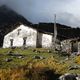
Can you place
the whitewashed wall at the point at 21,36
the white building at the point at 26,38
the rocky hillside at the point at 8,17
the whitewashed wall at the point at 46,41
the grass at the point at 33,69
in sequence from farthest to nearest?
the rocky hillside at the point at 8,17
the whitewashed wall at the point at 21,36
the white building at the point at 26,38
the whitewashed wall at the point at 46,41
the grass at the point at 33,69

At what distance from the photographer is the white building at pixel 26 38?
68312mm

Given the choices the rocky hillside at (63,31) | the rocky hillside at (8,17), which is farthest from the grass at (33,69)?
the rocky hillside at (8,17)

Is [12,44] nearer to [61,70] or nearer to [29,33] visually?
[29,33]

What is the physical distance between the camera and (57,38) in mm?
67875

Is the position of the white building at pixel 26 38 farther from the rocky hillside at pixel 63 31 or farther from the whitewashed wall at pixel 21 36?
the rocky hillside at pixel 63 31

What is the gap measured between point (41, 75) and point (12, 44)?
127ft

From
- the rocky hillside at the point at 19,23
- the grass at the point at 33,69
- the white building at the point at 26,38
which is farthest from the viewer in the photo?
the rocky hillside at the point at 19,23

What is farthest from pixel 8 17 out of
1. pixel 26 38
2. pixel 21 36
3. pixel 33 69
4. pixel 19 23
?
pixel 33 69

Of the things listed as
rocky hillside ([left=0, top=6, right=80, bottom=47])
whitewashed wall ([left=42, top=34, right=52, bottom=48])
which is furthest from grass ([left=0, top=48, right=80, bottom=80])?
rocky hillside ([left=0, top=6, right=80, bottom=47])

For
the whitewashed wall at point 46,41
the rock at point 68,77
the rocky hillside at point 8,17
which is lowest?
the rock at point 68,77

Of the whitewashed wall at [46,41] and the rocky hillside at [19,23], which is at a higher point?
the rocky hillside at [19,23]

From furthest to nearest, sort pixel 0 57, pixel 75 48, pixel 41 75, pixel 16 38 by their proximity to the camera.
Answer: pixel 16 38, pixel 75 48, pixel 0 57, pixel 41 75

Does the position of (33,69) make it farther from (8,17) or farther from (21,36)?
(8,17)

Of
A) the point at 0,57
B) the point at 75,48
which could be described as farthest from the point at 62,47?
the point at 0,57
